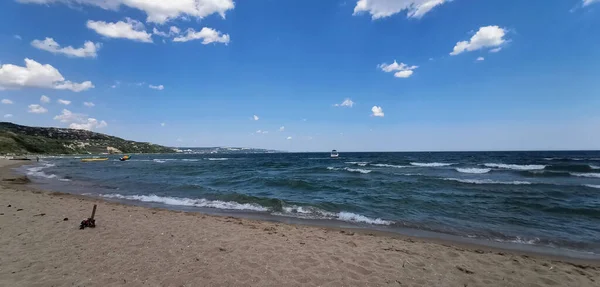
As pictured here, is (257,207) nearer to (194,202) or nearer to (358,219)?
(194,202)

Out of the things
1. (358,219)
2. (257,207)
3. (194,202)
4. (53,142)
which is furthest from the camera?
(53,142)

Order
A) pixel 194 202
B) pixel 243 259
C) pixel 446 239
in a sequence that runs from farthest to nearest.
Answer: pixel 194 202 < pixel 446 239 < pixel 243 259

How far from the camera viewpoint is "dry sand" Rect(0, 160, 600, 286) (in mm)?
5242

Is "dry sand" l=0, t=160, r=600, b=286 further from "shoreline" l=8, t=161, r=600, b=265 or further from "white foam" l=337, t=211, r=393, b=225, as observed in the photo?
"white foam" l=337, t=211, r=393, b=225

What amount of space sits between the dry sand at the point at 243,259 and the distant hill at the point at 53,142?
95866 mm

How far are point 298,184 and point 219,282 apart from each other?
1661 centimetres

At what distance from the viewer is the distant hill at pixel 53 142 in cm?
8725

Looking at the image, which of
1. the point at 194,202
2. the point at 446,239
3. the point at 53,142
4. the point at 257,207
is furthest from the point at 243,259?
the point at 53,142

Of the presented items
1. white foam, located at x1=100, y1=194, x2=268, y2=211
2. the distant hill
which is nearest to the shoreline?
white foam, located at x1=100, y1=194, x2=268, y2=211

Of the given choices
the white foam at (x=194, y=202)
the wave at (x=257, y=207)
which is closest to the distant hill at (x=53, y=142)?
the white foam at (x=194, y=202)

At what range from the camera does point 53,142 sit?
4491 inches

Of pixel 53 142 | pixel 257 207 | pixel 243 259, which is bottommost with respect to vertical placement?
pixel 257 207

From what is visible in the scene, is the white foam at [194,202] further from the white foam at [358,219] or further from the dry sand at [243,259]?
the dry sand at [243,259]

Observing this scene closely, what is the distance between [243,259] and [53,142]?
144642 millimetres
